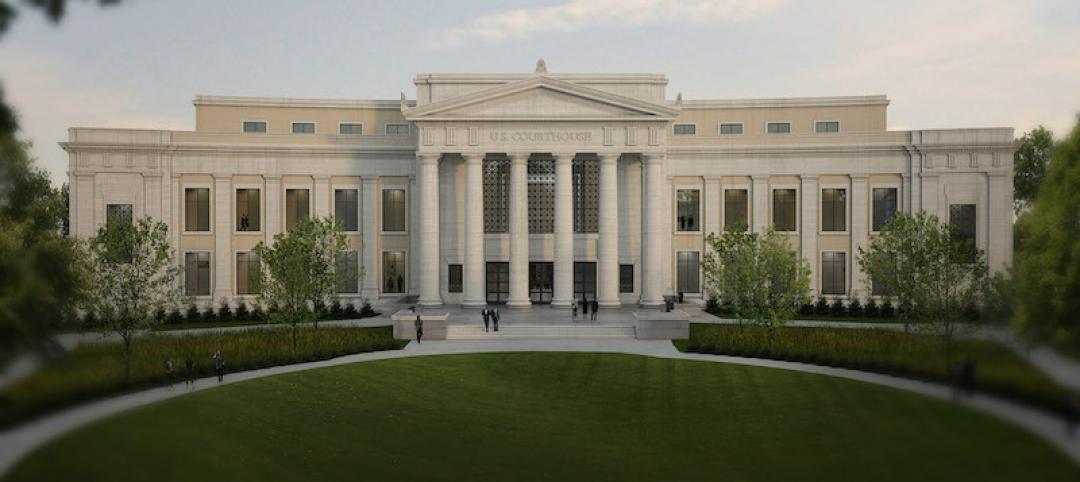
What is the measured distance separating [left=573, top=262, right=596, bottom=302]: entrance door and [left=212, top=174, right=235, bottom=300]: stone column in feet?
110

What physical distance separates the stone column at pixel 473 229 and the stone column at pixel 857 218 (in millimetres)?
35895

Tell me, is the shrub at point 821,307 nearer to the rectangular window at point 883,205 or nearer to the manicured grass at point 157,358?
the rectangular window at point 883,205

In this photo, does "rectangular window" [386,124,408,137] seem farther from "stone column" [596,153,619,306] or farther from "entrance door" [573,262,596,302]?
"stone column" [596,153,619,306]

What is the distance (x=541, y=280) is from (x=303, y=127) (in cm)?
3175

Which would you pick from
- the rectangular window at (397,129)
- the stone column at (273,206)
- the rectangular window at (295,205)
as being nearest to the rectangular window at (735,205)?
the rectangular window at (397,129)

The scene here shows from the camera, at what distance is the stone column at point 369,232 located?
71.4m

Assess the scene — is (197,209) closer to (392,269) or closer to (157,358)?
(392,269)

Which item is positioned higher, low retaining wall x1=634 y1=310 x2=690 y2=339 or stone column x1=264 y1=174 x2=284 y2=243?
stone column x1=264 y1=174 x2=284 y2=243

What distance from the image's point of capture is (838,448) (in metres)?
11.7

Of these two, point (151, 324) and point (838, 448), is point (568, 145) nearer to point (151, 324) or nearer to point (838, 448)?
point (151, 324)

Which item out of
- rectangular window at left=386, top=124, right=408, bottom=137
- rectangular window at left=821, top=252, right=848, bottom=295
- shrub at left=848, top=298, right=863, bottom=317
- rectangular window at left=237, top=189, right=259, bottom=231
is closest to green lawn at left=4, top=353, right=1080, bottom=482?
shrub at left=848, top=298, right=863, bottom=317

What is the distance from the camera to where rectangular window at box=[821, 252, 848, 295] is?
70.9 m

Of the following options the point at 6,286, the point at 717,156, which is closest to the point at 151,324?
the point at 6,286

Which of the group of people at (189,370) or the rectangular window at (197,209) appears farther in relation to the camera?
the rectangular window at (197,209)
